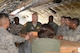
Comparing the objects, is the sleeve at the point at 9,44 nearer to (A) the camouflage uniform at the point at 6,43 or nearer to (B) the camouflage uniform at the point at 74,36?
(A) the camouflage uniform at the point at 6,43

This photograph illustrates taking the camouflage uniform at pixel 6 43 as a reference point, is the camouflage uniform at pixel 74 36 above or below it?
below

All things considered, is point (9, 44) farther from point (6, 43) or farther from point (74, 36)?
point (74, 36)

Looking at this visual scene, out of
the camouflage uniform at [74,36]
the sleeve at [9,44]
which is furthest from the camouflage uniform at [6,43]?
the camouflage uniform at [74,36]

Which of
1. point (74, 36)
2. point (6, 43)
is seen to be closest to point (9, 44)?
point (6, 43)

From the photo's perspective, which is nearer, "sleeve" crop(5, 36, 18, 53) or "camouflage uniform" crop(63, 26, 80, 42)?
"sleeve" crop(5, 36, 18, 53)

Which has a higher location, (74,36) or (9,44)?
(9,44)

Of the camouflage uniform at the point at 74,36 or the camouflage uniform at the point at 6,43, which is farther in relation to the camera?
the camouflage uniform at the point at 74,36

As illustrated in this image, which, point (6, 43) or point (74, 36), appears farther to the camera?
point (74, 36)

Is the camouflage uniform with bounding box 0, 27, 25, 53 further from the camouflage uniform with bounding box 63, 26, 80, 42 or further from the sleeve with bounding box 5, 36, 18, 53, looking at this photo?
the camouflage uniform with bounding box 63, 26, 80, 42

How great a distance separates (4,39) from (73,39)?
157 centimetres

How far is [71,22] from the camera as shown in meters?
4.71

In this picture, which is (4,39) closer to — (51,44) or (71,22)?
(51,44)

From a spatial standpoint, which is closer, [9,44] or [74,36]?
[9,44]

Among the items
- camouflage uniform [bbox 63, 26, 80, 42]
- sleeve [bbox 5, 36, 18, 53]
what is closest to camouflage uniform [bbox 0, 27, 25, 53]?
sleeve [bbox 5, 36, 18, 53]
